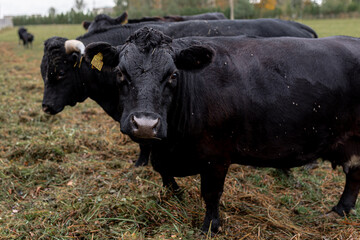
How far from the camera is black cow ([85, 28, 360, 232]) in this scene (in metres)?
2.95

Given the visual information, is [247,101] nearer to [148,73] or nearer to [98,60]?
[148,73]

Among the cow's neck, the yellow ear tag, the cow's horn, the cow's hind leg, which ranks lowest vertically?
the cow's hind leg

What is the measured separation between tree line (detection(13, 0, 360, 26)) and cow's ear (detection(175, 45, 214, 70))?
87.0 ft

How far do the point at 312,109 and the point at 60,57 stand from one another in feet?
11.8

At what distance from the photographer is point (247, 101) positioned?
9.93 ft

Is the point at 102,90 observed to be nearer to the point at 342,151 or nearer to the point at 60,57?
the point at 60,57

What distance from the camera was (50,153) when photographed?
201 inches

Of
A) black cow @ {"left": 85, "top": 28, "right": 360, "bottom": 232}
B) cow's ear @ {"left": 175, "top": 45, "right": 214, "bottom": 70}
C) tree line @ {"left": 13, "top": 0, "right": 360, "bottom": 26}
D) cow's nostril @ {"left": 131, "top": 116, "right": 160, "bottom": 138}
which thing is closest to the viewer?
cow's nostril @ {"left": 131, "top": 116, "right": 160, "bottom": 138}

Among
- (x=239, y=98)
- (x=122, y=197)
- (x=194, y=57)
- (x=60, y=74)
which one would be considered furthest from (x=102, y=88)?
(x=239, y=98)

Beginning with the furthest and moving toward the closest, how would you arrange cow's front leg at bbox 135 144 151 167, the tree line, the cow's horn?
the tree line → cow's front leg at bbox 135 144 151 167 → the cow's horn

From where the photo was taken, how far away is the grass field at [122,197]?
3.21m

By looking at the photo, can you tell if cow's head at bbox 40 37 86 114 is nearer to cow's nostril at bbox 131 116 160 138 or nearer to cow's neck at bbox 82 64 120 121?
cow's neck at bbox 82 64 120 121

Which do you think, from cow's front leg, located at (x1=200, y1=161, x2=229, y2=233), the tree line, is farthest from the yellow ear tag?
the tree line

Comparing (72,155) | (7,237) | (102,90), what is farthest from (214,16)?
(7,237)
